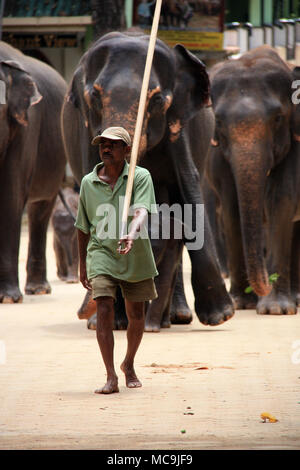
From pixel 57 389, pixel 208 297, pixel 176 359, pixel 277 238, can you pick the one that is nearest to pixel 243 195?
pixel 277 238

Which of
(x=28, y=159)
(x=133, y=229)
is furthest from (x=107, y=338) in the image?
(x=28, y=159)

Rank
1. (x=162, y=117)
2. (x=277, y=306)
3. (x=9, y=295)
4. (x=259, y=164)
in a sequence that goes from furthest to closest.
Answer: (x=9, y=295)
(x=277, y=306)
(x=259, y=164)
(x=162, y=117)

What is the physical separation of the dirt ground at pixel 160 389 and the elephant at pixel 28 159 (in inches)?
84.9

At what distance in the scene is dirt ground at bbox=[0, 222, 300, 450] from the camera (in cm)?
566

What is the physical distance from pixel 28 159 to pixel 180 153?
3.58m

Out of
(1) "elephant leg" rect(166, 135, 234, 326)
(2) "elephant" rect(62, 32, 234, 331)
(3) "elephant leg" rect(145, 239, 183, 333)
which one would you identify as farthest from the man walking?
(1) "elephant leg" rect(166, 135, 234, 326)

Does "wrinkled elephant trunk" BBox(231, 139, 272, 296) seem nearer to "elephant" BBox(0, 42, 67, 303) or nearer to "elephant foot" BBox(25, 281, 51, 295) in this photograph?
"elephant" BBox(0, 42, 67, 303)

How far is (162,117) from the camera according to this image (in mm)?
9953

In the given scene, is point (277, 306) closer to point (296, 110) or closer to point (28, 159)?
point (296, 110)

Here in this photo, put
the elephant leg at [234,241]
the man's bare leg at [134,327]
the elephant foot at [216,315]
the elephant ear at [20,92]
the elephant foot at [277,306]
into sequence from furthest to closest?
the elephant ear at [20,92] → the elephant leg at [234,241] → the elephant foot at [277,306] → the elephant foot at [216,315] → the man's bare leg at [134,327]

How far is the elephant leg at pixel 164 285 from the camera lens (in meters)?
9.97

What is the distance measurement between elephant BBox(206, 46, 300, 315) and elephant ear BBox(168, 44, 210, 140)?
3.92ft

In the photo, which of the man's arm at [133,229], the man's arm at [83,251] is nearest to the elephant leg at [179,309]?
the man's arm at [83,251]

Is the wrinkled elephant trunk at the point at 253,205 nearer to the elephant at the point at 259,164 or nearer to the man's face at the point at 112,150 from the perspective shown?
the elephant at the point at 259,164
